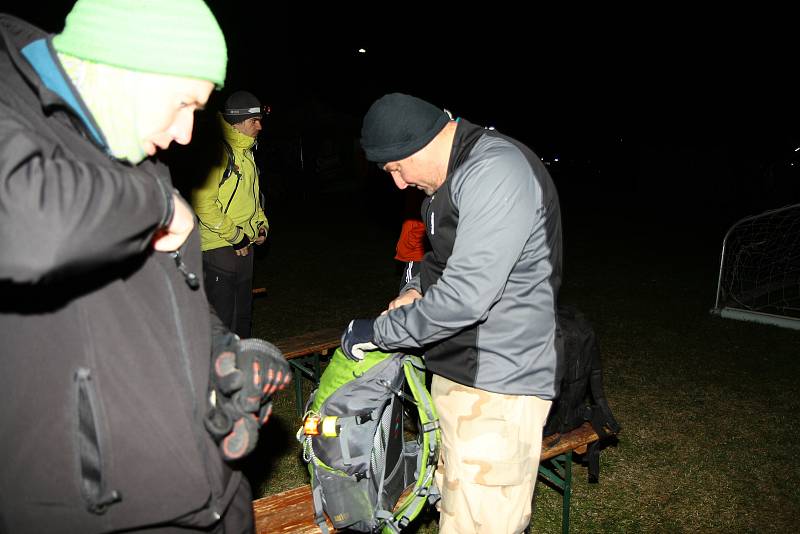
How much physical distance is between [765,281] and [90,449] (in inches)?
420

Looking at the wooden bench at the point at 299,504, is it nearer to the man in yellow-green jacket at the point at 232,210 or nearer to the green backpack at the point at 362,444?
the green backpack at the point at 362,444

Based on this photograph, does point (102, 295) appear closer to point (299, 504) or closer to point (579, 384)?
point (299, 504)

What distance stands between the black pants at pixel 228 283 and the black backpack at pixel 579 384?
9.68 ft

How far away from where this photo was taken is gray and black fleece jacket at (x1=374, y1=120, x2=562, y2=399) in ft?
6.72

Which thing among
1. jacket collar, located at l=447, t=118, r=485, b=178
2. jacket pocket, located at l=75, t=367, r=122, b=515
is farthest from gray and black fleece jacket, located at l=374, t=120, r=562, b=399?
jacket pocket, located at l=75, t=367, r=122, b=515

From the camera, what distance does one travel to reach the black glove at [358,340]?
8.03ft

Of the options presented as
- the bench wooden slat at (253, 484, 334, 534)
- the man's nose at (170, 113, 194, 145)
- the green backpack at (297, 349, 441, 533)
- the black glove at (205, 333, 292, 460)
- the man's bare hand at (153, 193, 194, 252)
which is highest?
the man's nose at (170, 113, 194, 145)

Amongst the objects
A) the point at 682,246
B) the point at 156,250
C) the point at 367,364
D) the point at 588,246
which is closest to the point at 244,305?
the point at 367,364

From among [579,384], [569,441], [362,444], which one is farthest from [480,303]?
[569,441]

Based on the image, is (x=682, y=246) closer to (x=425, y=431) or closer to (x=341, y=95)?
(x=425, y=431)

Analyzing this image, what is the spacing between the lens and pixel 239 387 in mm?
1485

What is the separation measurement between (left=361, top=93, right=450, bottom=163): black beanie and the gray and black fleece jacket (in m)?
0.13

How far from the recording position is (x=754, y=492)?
4.09m

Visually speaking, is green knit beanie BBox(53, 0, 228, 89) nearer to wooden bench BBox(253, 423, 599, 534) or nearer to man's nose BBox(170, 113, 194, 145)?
man's nose BBox(170, 113, 194, 145)
